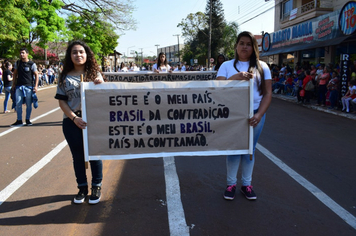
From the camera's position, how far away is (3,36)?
18.2m

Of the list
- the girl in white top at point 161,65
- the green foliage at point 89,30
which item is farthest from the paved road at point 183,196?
the green foliage at point 89,30

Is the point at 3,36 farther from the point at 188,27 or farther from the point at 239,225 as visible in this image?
the point at 188,27

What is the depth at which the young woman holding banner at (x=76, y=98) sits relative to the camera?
369 cm

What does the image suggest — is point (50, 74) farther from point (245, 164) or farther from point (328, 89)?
point (245, 164)

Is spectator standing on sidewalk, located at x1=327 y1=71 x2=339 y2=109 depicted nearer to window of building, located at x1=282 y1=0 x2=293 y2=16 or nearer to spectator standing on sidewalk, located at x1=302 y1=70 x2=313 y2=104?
spectator standing on sidewalk, located at x1=302 y1=70 x2=313 y2=104

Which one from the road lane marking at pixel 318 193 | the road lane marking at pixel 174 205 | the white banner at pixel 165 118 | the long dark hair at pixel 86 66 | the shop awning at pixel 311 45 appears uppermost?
the shop awning at pixel 311 45

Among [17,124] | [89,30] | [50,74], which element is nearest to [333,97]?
[17,124]

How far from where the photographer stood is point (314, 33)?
69.9 ft

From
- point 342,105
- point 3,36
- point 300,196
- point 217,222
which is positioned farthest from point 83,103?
point 3,36

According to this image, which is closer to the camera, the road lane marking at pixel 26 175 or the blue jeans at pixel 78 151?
the blue jeans at pixel 78 151

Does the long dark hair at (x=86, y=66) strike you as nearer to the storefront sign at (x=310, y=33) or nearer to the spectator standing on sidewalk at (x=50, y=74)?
the storefront sign at (x=310, y=33)

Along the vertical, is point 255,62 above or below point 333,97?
above

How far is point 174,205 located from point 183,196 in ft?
0.95

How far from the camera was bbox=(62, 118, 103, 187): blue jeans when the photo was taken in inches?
145
